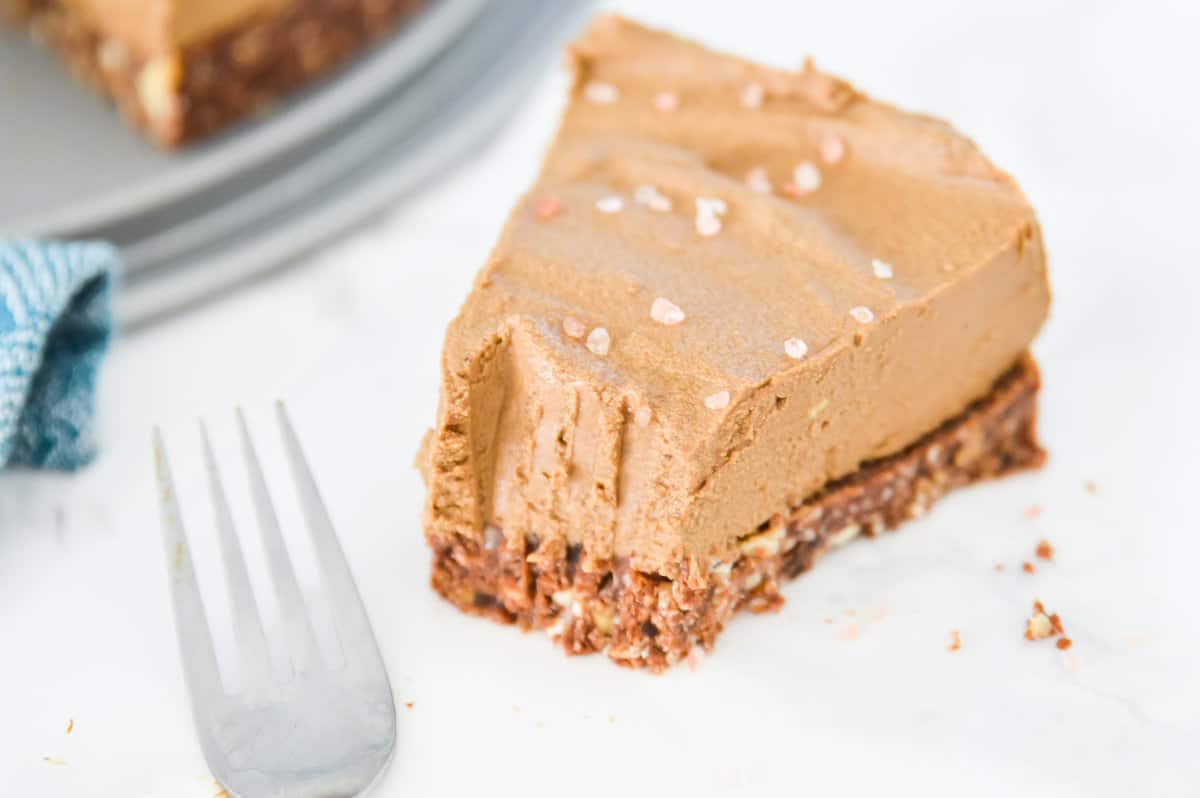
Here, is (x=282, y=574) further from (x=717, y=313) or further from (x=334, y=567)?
(x=717, y=313)

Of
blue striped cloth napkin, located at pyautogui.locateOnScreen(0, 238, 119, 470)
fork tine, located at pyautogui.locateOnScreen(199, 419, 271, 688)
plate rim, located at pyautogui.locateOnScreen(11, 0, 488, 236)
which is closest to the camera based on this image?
fork tine, located at pyautogui.locateOnScreen(199, 419, 271, 688)

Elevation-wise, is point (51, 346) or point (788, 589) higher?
point (788, 589)

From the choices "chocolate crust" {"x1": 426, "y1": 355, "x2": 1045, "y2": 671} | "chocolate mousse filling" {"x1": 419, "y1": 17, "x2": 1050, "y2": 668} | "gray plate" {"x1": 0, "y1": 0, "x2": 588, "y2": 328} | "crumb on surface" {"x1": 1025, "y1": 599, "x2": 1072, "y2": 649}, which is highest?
"chocolate mousse filling" {"x1": 419, "y1": 17, "x2": 1050, "y2": 668}

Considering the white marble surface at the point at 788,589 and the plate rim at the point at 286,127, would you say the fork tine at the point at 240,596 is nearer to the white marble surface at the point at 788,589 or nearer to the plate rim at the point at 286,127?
the white marble surface at the point at 788,589

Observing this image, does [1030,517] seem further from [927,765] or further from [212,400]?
[212,400]

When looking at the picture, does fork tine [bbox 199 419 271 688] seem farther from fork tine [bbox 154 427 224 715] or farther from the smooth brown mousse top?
the smooth brown mousse top

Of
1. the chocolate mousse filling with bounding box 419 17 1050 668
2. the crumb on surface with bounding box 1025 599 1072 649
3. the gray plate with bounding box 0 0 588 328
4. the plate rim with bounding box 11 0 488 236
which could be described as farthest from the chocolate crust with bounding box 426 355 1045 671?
the plate rim with bounding box 11 0 488 236

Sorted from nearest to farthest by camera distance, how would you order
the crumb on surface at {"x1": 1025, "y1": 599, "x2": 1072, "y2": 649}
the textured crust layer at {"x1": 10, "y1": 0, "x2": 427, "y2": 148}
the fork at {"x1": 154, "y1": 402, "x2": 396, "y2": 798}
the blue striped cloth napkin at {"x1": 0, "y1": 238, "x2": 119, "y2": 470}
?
the fork at {"x1": 154, "y1": 402, "x2": 396, "y2": 798}
the crumb on surface at {"x1": 1025, "y1": 599, "x2": 1072, "y2": 649}
the blue striped cloth napkin at {"x1": 0, "y1": 238, "x2": 119, "y2": 470}
the textured crust layer at {"x1": 10, "y1": 0, "x2": 427, "y2": 148}

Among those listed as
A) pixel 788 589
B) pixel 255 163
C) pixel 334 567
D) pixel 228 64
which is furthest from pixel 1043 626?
pixel 228 64
